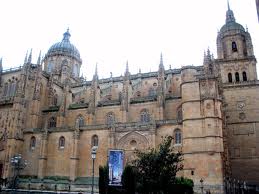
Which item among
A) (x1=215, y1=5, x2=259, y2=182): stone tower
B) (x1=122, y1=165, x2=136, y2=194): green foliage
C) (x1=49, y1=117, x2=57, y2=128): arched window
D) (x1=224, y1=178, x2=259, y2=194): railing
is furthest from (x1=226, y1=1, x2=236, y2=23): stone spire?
(x1=122, y1=165, x2=136, y2=194): green foliage

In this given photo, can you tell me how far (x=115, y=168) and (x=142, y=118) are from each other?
85.6 ft

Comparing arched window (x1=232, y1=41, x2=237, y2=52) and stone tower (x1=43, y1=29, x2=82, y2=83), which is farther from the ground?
stone tower (x1=43, y1=29, x2=82, y2=83)

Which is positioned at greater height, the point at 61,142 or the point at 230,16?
the point at 230,16

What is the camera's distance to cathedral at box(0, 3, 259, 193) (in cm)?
3612

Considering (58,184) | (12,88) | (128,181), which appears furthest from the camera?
(12,88)

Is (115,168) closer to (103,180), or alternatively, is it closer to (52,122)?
(103,180)

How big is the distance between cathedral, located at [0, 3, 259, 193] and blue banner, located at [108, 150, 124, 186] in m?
16.4

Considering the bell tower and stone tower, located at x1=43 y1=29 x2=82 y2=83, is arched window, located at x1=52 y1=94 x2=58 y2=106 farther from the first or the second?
the bell tower

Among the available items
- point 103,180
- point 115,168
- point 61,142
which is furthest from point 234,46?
point 115,168

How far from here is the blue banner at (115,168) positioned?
20.4 metres

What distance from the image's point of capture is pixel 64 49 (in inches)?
2726

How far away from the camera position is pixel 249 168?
46375 mm

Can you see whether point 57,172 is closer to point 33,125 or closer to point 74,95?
point 33,125

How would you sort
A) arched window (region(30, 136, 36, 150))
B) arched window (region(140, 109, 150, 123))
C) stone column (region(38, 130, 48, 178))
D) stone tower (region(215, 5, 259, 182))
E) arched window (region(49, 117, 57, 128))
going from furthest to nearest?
arched window (region(49, 117, 57, 128))
stone tower (region(215, 5, 259, 182))
arched window (region(30, 136, 36, 150))
arched window (region(140, 109, 150, 123))
stone column (region(38, 130, 48, 178))
